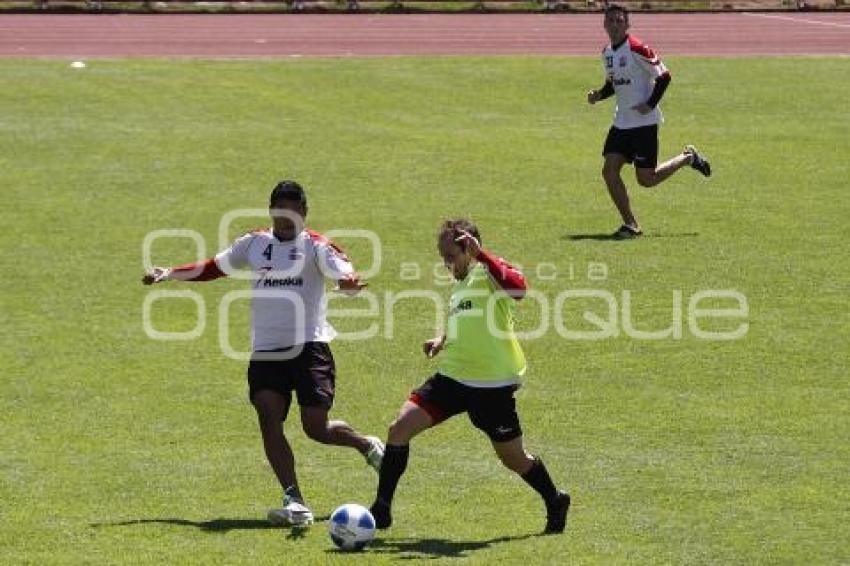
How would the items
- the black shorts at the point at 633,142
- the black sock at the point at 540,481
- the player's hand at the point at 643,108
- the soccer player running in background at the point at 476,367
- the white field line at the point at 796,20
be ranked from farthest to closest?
1. the white field line at the point at 796,20
2. the black shorts at the point at 633,142
3. the player's hand at the point at 643,108
4. the black sock at the point at 540,481
5. the soccer player running in background at the point at 476,367

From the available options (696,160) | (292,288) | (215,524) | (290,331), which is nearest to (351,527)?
(215,524)

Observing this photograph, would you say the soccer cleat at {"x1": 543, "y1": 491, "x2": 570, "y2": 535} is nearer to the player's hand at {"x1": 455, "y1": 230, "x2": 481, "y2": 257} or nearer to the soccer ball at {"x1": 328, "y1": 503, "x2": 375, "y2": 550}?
the soccer ball at {"x1": 328, "y1": 503, "x2": 375, "y2": 550}

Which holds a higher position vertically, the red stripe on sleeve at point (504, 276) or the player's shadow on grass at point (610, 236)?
the red stripe on sleeve at point (504, 276)

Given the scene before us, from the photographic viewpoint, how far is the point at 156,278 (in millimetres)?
13430

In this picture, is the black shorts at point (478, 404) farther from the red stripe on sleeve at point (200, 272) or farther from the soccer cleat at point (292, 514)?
the red stripe on sleeve at point (200, 272)

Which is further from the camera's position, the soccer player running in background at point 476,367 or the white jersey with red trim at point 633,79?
the white jersey with red trim at point 633,79

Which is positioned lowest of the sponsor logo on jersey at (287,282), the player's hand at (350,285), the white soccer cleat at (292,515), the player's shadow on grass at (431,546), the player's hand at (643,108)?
the player's shadow on grass at (431,546)

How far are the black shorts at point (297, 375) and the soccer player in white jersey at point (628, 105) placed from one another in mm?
10833

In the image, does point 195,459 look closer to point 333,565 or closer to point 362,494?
point 362,494

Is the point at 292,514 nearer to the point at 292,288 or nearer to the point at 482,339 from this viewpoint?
the point at 292,288

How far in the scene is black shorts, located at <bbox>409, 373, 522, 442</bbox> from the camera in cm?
1233

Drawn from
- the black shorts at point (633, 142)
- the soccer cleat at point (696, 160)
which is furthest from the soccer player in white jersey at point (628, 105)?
the soccer cleat at point (696, 160)

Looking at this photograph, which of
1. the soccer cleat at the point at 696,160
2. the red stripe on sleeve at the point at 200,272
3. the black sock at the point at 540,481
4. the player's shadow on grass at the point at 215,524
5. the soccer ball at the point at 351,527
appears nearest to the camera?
the soccer ball at the point at 351,527

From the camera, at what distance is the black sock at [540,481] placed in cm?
1250
